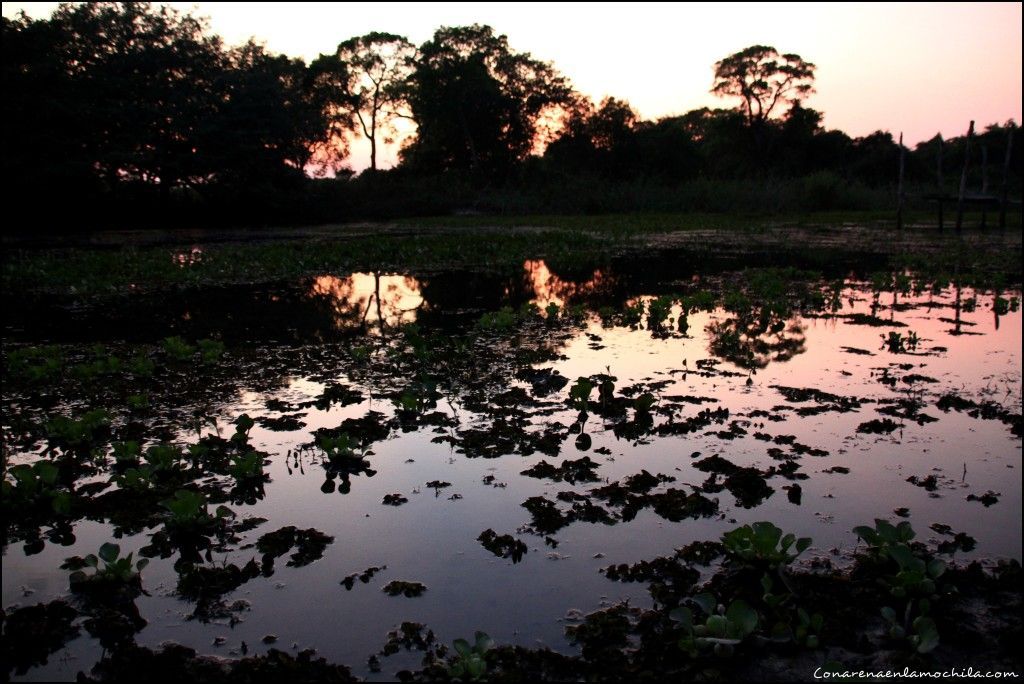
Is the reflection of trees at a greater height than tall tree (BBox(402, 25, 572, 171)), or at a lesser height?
lesser

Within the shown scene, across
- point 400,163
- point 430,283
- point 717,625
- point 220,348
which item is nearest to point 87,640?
point 717,625

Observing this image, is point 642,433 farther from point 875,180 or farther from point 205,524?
point 875,180

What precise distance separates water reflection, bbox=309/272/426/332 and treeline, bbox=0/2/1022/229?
745 inches

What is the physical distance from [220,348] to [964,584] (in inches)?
252

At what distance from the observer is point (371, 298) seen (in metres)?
12.1

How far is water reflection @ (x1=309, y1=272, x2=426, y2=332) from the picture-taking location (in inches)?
389

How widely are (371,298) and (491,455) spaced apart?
7.67 m

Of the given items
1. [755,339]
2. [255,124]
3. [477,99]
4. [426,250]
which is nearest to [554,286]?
[755,339]

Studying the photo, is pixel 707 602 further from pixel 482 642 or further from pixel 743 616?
pixel 482 642

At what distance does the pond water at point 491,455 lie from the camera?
3299 mm

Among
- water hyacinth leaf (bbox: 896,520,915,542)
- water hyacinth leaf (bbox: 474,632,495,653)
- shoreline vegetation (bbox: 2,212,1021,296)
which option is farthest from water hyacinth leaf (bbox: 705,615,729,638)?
shoreline vegetation (bbox: 2,212,1021,296)

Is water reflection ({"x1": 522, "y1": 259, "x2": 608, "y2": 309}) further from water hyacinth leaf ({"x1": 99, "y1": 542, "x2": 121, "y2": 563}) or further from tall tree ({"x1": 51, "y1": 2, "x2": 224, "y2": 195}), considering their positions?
tall tree ({"x1": 51, "y1": 2, "x2": 224, "y2": 195})

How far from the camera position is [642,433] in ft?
17.4

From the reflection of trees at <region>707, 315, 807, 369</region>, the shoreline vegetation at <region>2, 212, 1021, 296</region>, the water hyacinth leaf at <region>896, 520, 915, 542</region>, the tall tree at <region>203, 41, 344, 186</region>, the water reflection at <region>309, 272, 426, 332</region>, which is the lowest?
the water hyacinth leaf at <region>896, 520, 915, 542</region>
